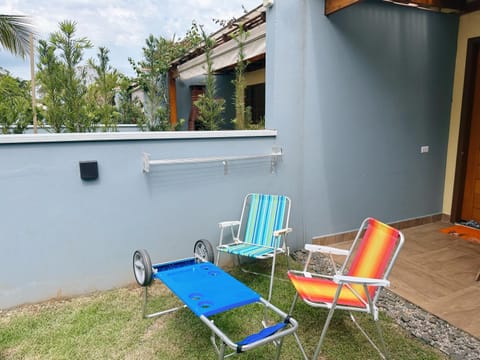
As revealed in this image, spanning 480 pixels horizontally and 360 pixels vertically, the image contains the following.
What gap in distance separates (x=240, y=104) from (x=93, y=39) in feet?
6.35

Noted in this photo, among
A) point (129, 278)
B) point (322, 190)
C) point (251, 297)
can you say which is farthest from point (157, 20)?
point (251, 297)

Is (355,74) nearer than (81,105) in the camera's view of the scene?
No

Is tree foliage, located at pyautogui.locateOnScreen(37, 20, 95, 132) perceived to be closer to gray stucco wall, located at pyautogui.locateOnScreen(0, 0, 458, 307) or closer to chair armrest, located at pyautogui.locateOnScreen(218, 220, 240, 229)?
gray stucco wall, located at pyautogui.locateOnScreen(0, 0, 458, 307)

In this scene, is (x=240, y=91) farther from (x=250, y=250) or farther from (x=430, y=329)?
(x=430, y=329)

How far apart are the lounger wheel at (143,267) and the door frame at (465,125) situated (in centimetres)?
501

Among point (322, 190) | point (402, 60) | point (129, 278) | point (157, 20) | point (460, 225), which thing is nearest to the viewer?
point (129, 278)

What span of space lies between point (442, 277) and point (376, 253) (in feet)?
5.37

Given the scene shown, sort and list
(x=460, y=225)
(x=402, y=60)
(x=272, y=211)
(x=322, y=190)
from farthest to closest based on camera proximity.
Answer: (x=460, y=225) < (x=402, y=60) < (x=322, y=190) < (x=272, y=211)

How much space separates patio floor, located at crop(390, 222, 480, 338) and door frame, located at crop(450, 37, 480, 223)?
2.56ft

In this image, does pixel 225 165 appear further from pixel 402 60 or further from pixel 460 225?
pixel 460 225

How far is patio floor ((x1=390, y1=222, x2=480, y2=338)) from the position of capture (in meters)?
3.02

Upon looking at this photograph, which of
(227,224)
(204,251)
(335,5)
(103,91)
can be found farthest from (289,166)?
(103,91)

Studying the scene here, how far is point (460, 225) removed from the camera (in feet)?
17.4

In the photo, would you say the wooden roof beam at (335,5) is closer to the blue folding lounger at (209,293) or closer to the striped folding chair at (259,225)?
the striped folding chair at (259,225)
